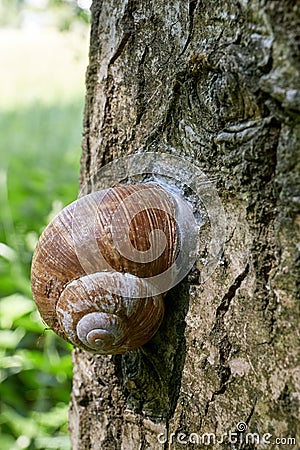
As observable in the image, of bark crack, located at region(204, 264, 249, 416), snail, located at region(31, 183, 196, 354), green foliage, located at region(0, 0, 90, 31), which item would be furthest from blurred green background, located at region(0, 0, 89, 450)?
bark crack, located at region(204, 264, 249, 416)

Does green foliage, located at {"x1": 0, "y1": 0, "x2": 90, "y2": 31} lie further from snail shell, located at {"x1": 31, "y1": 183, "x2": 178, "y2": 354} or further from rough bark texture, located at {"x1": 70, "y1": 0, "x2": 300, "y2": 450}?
snail shell, located at {"x1": 31, "y1": 183, "x2": 178, "y2": 354}

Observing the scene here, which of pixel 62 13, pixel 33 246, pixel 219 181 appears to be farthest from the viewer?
pixel 62 13

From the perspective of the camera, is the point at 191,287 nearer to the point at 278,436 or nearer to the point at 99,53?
the point at 278,436

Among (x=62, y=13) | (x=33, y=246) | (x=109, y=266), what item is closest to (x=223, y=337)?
(x=109, y=266)

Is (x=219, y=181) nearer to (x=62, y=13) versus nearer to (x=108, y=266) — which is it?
(x=108, y=266)

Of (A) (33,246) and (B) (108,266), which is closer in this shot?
(B) (108,266)

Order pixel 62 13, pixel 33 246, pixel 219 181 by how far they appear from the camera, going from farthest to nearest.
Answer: pixel 62 13 < pixel 33 246 < pixel 219 181

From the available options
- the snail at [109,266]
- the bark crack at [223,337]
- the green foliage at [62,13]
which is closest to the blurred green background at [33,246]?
the green foliage at [62,13]
